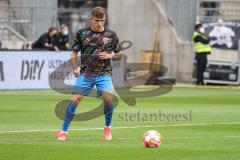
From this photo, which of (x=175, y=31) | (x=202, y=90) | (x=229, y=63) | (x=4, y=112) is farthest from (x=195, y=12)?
(x=4, y=112)

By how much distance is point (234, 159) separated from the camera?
1236cm

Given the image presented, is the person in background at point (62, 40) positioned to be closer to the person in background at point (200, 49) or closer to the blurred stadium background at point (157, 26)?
the blurred stadium background at point (157, 26)

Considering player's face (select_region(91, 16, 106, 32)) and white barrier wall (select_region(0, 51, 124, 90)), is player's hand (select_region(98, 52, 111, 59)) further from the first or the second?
white barrier wall (select_region(0, 51, 124, 90))

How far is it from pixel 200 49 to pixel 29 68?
26.2 ft

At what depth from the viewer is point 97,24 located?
14898 mm

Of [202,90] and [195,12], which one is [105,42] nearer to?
[202,90]

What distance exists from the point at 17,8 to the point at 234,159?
82.4 feet

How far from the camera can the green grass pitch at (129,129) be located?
12938 millimetres

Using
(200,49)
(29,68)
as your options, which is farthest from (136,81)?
(29,68)

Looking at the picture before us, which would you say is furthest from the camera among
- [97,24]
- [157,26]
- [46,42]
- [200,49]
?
[157,26]

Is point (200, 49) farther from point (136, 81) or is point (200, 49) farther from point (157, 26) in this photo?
point (157, 26)

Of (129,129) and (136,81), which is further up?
(129,129)

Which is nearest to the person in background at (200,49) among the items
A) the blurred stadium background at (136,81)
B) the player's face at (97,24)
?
the blurred stadium background at (136,81)

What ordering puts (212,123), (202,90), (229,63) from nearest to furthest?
(212,123)
(202,90)
(229,63)
